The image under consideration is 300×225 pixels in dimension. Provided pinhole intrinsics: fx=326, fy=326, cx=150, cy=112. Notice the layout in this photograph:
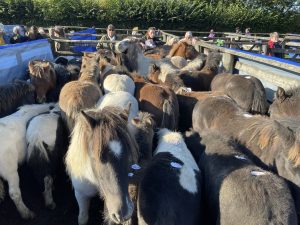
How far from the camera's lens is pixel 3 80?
18.9 ft

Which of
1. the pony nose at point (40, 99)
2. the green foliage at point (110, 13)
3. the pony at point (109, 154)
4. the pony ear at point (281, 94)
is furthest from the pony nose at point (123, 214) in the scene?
the green foliage at point (110, 13)

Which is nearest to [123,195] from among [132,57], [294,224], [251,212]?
[251,212]

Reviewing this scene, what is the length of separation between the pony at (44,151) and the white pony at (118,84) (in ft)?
4.72

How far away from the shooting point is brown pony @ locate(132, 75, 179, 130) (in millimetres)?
4926

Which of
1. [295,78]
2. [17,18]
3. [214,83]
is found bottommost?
[17,18]

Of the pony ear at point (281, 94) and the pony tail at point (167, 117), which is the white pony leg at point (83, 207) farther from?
the pony ear at point (281, 94)

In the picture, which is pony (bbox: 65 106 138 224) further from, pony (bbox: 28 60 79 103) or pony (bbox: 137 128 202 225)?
pony (bbox: 28 60 79 103)

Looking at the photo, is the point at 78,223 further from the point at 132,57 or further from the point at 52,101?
the point at 132,57

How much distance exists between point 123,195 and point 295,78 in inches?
145

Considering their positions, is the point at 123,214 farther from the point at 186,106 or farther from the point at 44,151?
the point at 186,106

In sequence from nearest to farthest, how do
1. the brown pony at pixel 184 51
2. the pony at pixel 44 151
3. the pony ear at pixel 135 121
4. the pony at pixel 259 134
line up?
the pony at pixel 259 134
the pony at pixel 44 151
the pony ear at pixel 135 121
the brown pony at pixel 184 51

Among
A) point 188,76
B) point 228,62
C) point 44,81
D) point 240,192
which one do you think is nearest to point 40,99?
point 44,81

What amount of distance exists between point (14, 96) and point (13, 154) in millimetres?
1375

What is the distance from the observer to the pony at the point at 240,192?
245 cm
